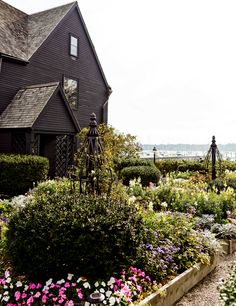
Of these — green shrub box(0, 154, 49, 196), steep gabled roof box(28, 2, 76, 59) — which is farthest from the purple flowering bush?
steep gabled roof box(28, 2, 76, 59)

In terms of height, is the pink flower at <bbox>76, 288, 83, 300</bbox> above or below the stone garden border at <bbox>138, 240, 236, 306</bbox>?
above

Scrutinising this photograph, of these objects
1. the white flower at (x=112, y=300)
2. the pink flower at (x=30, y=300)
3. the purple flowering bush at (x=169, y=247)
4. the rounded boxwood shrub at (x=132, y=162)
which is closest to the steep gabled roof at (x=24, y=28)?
the rounded boxwood shrub at (x=132, y=162)

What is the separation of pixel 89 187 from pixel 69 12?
56.8 feet

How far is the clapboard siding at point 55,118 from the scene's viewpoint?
15312mm

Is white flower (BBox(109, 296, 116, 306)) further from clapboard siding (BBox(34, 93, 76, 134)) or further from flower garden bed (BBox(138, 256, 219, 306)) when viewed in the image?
clapboard siding (BBox(34, 93, 76, 134))

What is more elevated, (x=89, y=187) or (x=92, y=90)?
(x=92, y=90)

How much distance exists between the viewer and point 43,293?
4000 millimetres

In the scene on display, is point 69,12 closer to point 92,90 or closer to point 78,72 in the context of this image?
point 78,72

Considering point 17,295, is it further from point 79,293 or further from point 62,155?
point 62,155

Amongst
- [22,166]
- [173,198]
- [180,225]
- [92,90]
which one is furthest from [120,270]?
[92,90]

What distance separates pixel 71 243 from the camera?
405cm

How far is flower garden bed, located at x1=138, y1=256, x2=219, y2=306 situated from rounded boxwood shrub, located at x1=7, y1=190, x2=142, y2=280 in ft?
1.79

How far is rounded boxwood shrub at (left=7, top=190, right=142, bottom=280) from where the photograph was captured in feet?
13.3

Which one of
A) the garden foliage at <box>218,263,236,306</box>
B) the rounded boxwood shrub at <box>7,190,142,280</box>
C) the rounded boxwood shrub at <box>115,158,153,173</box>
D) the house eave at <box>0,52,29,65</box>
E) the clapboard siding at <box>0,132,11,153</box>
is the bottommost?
the garden foliage at <box>218,263,236,306</box>
